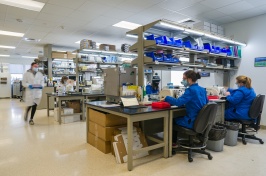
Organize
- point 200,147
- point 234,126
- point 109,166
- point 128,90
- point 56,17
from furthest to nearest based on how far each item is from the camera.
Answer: point 56,17, point 234,126, point 128,90, point 200,147, point 109,166

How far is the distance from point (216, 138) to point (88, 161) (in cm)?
Answer: 201

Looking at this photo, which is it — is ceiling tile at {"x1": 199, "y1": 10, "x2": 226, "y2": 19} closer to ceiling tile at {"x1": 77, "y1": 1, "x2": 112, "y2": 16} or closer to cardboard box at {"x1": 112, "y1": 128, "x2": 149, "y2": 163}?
ceiling tile at {"x1": 77, "y1": 1, "x2": 112, "y2": 16}

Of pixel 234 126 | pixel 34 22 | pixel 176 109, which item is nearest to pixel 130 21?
pixel 34 22

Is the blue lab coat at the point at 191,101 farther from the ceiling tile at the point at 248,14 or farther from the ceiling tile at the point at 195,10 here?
the ceiling tile at the point at 248,14

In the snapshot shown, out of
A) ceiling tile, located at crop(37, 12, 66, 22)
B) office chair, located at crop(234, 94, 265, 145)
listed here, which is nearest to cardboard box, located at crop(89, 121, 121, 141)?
office chair, located at crop(234, 94, 265, 145)

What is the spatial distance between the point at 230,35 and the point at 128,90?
3.99 m

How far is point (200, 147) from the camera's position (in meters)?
2.54

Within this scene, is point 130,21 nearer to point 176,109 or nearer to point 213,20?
point 213,20

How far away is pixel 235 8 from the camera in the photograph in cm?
405

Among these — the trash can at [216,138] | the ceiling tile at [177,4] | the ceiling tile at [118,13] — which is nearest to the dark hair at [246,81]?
the trash can at [216,138]

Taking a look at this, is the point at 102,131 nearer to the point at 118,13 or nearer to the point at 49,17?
the point at 118,13

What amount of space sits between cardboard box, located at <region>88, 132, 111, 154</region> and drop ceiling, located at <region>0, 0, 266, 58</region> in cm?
287

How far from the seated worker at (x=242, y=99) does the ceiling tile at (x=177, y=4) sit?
191 centimetres

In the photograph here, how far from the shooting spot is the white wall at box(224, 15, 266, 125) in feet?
14.6
